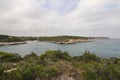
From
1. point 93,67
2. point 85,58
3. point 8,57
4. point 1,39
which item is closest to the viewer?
point 93,67

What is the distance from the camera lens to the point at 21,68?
1469 cm

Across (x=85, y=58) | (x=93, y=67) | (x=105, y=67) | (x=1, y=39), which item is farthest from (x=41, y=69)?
(x=1, y=39)

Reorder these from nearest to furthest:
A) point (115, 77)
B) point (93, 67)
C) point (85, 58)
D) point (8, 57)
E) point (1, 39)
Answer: point (115, 77) → point (93, 67) → point (85, 58) → point (8, 57) → point (1, 39)

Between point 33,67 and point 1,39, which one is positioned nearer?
point 33,67

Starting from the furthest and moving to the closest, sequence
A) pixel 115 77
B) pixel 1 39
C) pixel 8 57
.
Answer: pixel 1 39 < pixel 8 57 < pixel 115 77

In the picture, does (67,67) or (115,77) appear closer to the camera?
(115,77)

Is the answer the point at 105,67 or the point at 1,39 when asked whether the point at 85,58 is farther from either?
the point at 1,39

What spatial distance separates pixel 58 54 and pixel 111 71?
941 cm

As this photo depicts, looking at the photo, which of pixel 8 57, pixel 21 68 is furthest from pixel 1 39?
pixel 21 68

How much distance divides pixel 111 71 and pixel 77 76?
8.69 feet

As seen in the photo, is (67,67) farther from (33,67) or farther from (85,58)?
(85,58)

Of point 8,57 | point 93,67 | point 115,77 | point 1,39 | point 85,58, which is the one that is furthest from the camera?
point 1,39

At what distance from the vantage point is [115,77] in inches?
531

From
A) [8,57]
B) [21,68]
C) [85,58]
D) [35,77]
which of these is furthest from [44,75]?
[8,57]
